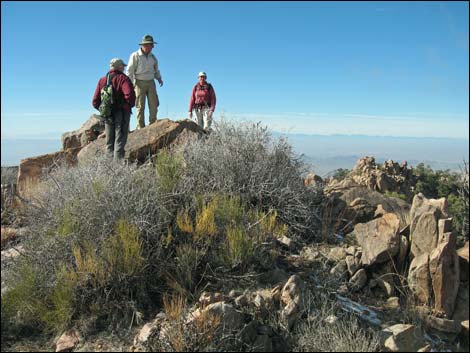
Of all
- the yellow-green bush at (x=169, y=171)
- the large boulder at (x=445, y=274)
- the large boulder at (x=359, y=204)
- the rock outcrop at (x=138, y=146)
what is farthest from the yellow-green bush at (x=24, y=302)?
the large boulder at (x=359, y=204)

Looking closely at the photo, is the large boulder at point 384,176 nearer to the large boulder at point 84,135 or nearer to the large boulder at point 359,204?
the large boulder at point 359,204

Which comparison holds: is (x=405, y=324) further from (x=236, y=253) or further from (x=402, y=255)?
(x=236, y=253)

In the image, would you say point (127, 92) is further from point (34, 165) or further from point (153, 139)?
point (34, 165)

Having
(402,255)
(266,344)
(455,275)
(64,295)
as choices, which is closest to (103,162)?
(64,295)

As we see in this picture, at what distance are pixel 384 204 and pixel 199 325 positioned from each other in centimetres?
471

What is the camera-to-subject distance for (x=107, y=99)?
7387mm

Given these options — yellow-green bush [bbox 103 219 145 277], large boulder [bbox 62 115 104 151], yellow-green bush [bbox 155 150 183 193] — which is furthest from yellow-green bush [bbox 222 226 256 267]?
large boulder [bbox 62 115 104 151]

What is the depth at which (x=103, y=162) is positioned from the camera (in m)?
6.54

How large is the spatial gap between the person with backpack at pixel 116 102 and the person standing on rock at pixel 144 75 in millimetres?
1581

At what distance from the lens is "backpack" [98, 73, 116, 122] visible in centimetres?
738

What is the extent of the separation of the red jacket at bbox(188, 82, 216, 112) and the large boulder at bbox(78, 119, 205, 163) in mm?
1840

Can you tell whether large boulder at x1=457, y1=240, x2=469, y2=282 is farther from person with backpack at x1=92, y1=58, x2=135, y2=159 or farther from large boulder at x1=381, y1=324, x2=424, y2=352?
person with backpack at x1=92, y1=58, x2=135, y2=159

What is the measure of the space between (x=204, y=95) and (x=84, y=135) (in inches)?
128

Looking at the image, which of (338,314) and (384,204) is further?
(384,204)
